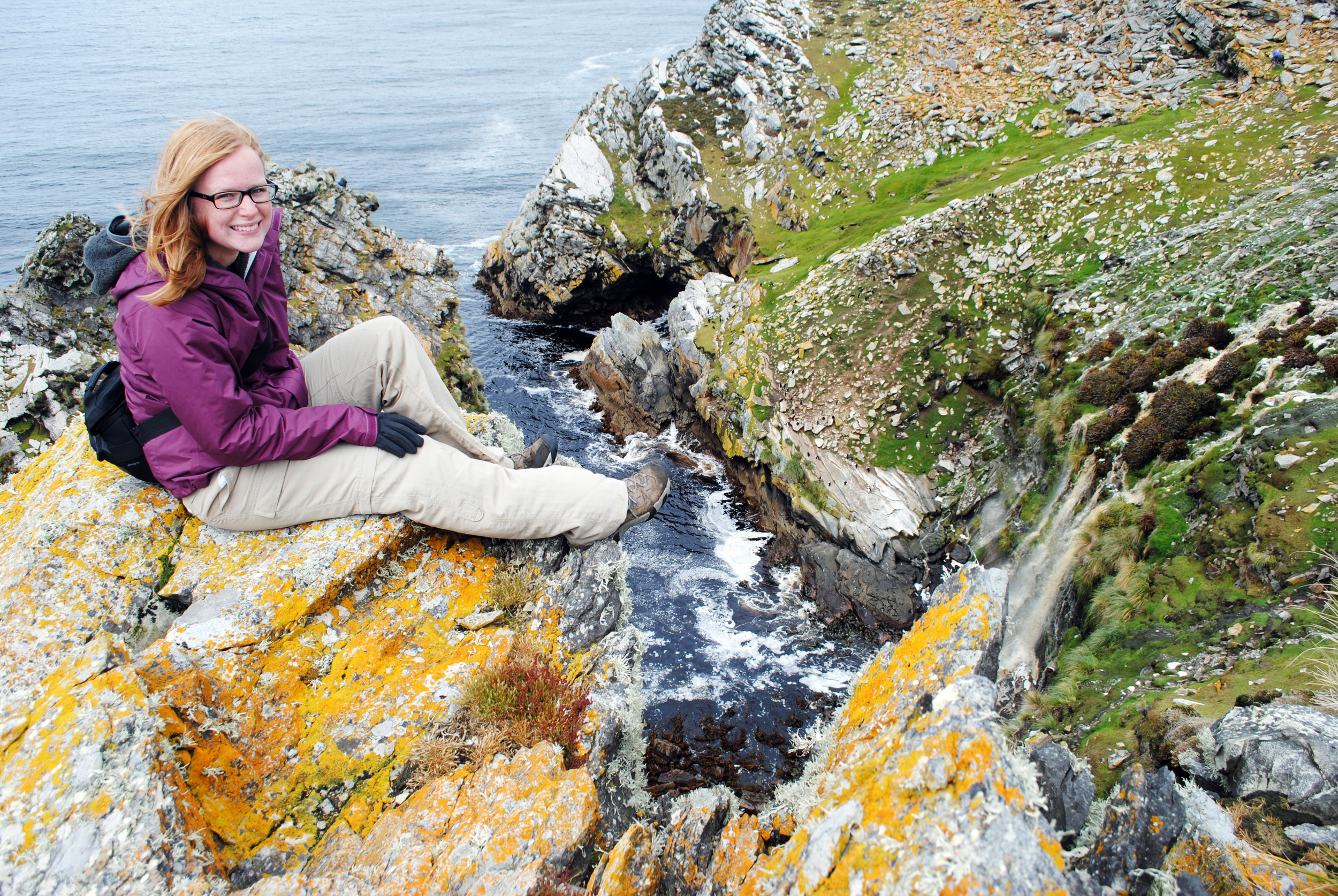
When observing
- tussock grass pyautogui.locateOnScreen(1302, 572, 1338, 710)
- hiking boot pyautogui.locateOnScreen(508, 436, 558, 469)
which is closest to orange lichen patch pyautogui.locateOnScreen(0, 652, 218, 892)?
hiking boot pyautogui.locateOnScreen(508, 436, 558, 469)

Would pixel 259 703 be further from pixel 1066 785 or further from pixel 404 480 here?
pixel 1066 785

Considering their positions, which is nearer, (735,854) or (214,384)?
(214,384)

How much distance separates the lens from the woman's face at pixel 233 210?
500 cm

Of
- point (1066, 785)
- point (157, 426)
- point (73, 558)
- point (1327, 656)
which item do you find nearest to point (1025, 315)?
point (1327, 656)

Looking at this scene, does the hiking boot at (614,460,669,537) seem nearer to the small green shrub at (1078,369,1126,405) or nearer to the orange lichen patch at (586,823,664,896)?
the orange lichen patch at (586,823,664,896)

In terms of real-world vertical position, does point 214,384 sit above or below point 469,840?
above

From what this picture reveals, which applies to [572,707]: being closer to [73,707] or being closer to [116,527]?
[73,707]

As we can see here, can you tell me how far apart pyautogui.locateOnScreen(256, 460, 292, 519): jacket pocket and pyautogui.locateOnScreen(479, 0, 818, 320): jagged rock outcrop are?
98.7ft

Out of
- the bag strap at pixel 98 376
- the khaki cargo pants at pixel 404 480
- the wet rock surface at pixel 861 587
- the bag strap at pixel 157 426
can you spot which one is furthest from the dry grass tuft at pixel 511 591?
the wet rock surface at pixel 861 587

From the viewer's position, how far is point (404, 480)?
614 centimetres

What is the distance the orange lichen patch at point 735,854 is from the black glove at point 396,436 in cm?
443

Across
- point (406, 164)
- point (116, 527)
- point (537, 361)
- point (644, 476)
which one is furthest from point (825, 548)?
point (406, 164)

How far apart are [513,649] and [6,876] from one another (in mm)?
3392

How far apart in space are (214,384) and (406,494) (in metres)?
1.77
